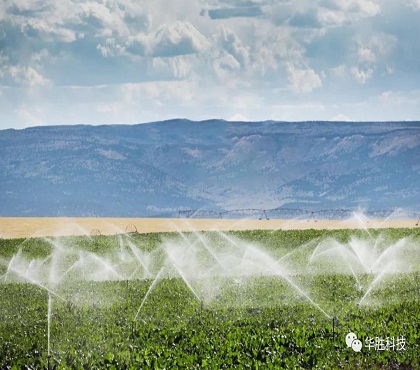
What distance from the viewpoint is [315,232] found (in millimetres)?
36438

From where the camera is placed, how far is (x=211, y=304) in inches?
717

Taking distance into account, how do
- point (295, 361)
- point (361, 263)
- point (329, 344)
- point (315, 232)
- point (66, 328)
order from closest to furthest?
point (295, 361) → point (329, 344) → point (66, 328) → point (361, 263) → point (315, 232)

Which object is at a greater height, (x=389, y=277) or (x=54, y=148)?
(x=54, y=148)

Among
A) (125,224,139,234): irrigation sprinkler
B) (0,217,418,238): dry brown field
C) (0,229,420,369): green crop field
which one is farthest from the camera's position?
(0,217,418,238): dry brown field

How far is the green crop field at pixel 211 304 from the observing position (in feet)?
43.7

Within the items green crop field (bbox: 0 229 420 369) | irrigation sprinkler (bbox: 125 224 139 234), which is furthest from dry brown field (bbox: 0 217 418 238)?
green crop field (bbox: 0 229 420 369)

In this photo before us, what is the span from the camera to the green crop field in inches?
524

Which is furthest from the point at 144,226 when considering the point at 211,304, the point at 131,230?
the point at 211,304

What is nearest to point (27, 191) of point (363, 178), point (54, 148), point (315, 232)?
point (54, 148)

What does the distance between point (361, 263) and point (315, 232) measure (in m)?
9.80

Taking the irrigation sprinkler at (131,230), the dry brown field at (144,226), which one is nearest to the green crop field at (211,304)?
the irrigation sprinkler at (131,230)

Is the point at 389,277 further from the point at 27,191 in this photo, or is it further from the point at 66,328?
the point at 27,191

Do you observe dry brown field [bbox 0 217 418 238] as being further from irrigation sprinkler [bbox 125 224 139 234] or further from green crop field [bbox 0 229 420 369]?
green crop field [bbox 0 229 420 369]

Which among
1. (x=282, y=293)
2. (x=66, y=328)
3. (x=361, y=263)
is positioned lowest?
(x=66, y=328)
